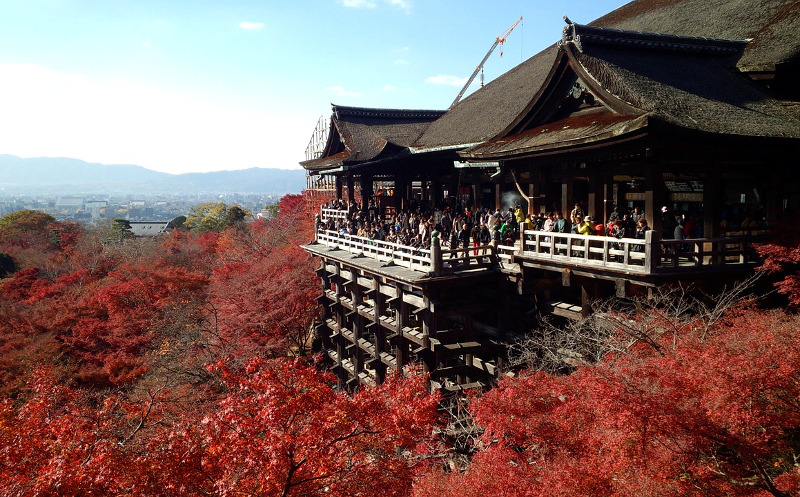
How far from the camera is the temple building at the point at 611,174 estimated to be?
437 inches

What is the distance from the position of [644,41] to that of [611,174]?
3817 mm

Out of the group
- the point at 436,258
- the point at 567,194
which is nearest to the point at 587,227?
the point at 567,194

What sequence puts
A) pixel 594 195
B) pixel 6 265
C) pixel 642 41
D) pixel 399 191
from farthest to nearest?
pixel 6 265 < pixel 399 191 < pixel 642 41 < pixel 594 195

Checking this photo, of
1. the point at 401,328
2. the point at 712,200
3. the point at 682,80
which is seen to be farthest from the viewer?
the point at 401,328

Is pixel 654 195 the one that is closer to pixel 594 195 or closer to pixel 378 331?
pixel 594 195

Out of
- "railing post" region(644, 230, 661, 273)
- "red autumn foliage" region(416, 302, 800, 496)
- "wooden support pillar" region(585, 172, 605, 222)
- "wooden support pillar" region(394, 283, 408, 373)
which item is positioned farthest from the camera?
"wooden support pillar" region(394, 283, 408, 373)

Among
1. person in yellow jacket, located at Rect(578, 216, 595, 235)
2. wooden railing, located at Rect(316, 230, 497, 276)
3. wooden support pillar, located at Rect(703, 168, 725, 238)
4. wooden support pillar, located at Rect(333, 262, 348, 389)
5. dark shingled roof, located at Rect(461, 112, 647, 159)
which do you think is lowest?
wooden support pillar, located at Rect(333, 262, 348, 389)

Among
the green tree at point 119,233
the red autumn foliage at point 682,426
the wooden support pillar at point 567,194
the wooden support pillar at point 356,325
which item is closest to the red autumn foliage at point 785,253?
the red autumn foliage at point 682,426

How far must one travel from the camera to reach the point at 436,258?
14.6 metres

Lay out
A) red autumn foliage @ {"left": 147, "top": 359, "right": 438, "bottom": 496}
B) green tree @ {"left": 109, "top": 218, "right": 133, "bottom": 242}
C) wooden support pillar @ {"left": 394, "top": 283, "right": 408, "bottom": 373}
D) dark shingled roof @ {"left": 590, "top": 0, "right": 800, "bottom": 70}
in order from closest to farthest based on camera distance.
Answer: red autumn foliage @ {"left": 147, "top": 359, "right": 438, "bottom": 496} → dark shingled roof @ {"left": 590, "top": 0, "right": 800, "bottom": 70} → wooden support pillar @ {"left": 394, "top": 283, "right": 408, "bottom": 373} → green tree @ {"left": 109, "top": 218, "right": 133, "bottom": 242}

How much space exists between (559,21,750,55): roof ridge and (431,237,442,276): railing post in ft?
19.8

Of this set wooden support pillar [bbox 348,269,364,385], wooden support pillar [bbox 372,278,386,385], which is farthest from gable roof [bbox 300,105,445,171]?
wooden support pillar [bbox 372,278,386,385]

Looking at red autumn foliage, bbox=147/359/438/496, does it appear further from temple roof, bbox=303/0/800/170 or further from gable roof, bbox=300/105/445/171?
gable roof, bbox=300/105/445/171

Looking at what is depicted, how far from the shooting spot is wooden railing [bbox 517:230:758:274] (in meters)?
10.6
